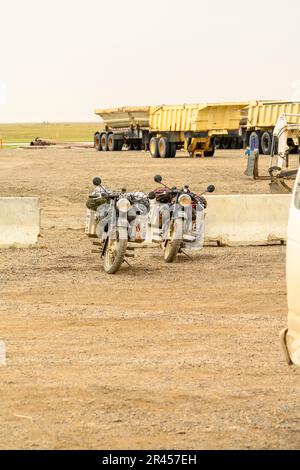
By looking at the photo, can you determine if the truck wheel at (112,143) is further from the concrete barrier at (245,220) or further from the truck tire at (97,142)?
the concrete barrier at (245,220)

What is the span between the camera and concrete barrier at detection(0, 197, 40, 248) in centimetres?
1766

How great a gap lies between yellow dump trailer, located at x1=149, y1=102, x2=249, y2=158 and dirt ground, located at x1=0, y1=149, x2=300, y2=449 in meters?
30.2

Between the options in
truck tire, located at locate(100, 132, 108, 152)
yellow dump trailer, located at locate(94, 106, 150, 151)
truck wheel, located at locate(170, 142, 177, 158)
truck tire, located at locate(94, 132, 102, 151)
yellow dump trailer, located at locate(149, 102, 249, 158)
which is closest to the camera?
yellow dump trailer, located at locate(149, 102, 249, 158)

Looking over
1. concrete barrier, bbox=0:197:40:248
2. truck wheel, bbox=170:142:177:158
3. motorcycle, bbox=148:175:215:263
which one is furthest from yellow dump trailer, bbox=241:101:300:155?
motorcycle, bbox=148:175:215:263

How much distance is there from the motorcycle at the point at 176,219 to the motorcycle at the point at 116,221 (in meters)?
0.61

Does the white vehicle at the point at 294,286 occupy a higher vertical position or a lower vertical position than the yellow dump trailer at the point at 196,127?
higher

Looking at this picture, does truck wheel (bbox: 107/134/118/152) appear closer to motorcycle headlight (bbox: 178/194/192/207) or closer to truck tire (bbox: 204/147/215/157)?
truck tire (bbox: 204/147/215/157)

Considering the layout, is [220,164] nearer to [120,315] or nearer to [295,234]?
[120,315]

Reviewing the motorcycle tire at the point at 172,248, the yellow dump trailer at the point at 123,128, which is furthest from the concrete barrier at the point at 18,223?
the yellow dump trailer at the point at 123,128

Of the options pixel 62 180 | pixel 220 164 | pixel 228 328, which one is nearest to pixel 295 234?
pixel 228 328

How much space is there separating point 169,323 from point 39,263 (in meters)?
5.10

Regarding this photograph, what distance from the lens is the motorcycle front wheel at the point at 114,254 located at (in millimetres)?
14743

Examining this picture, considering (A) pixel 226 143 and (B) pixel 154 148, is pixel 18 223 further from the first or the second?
(A) pixel 226 143

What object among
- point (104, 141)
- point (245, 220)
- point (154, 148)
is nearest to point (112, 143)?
point (104, 141)
